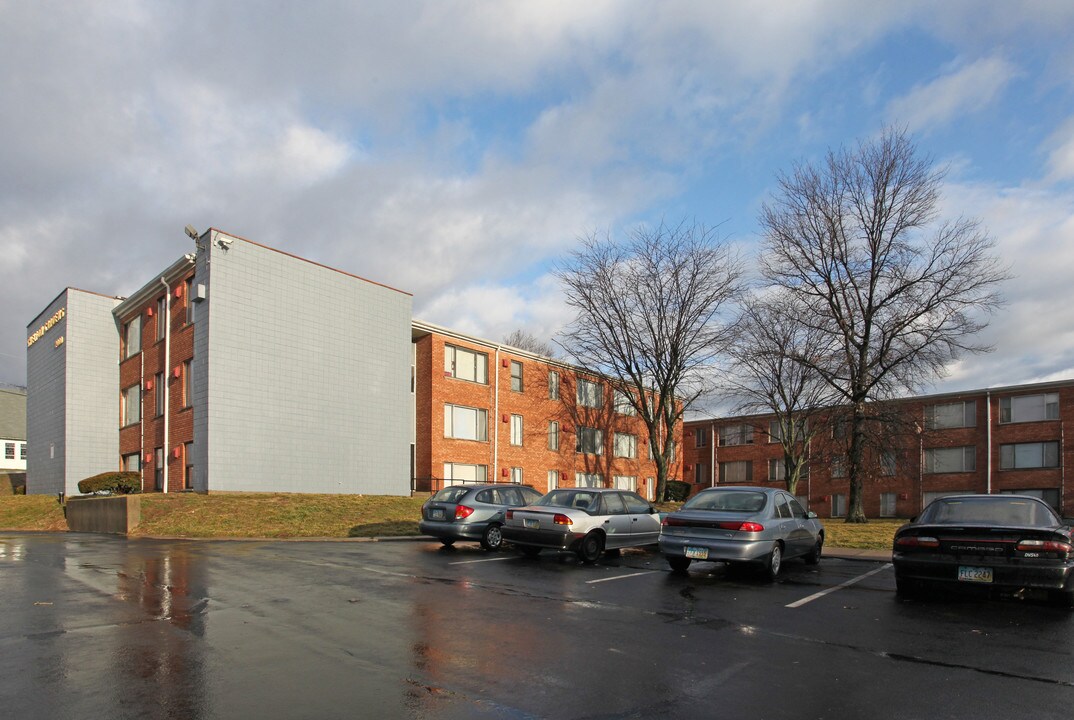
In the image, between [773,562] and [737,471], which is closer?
[773,562]

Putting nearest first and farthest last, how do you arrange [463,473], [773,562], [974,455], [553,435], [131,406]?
[773,562], [131,406], [463,473], [553,435], [974,455]

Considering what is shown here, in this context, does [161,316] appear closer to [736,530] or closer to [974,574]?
[736,530]

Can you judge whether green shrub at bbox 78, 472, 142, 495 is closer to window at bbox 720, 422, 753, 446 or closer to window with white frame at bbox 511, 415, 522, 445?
window with white frame at bbox 511, 415, 522, 445

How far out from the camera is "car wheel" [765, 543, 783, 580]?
1163 cm

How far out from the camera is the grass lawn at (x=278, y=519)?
63.4ft

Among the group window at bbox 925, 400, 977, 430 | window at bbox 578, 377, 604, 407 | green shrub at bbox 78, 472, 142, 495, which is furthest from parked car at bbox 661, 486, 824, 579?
window at bbox 925, 400, 977, 430

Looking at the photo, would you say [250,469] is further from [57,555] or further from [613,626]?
[613,626]

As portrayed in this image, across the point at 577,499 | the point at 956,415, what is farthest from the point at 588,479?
the point at 577,499

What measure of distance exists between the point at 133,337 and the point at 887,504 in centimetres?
4418

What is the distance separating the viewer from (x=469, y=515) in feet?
52.3

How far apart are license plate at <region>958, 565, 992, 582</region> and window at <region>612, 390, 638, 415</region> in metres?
34.7

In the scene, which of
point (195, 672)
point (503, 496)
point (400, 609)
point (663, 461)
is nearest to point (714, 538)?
point (400, 609)

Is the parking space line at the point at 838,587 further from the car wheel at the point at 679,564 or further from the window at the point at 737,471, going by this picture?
the window at the point at 737,471

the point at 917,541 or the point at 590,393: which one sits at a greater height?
the point at 590,393
